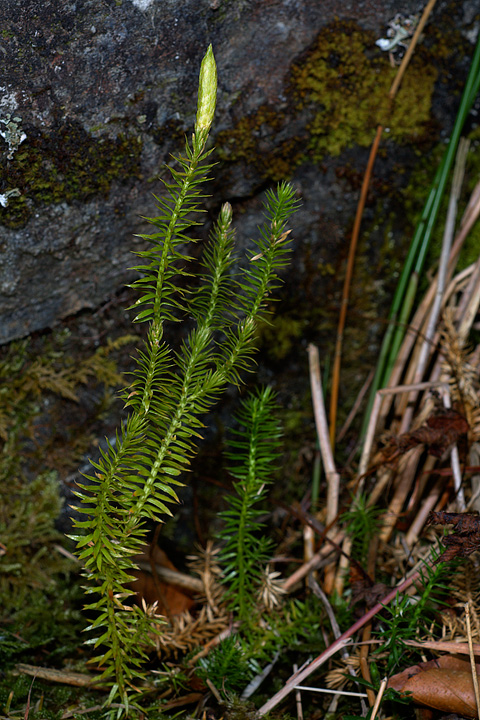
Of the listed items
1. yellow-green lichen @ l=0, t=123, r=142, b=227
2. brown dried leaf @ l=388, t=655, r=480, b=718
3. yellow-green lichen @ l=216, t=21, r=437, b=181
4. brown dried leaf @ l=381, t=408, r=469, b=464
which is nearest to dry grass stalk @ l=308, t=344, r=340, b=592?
brown dried leaf @ l=381, t=408, r=469, b=464

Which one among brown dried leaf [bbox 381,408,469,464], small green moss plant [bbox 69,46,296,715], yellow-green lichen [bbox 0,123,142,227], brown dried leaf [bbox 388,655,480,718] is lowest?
brown dried leaf [bbox 388,655,480,718]

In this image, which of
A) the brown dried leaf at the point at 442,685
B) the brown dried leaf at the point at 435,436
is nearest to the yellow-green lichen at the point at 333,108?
the brown dried leaf at the point at 435,436

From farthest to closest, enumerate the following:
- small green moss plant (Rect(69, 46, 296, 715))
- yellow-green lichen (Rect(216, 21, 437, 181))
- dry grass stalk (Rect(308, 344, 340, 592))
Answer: dry grass stalk (Rect(308, 344, 340, 592))
yellow-green lichen (Rect(216, 21, 437, 181))
small green moss plant (Rect(69, 46, 296, 715))

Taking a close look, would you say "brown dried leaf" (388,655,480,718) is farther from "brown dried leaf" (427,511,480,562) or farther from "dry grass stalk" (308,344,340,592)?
"dry grass stalk" (308,344,340,592)

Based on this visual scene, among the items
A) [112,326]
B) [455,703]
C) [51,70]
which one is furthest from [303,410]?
[51,70]

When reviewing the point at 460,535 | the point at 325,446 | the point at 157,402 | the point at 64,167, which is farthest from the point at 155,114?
the point at 460,535

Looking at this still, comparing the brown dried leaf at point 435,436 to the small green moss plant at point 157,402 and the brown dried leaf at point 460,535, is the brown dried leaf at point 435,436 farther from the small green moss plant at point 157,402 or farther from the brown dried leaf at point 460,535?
the small green moss plant at point 157,402

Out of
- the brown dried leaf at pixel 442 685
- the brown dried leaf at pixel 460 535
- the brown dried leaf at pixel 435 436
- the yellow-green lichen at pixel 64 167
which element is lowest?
the brown dried leaf at pixel 442 685

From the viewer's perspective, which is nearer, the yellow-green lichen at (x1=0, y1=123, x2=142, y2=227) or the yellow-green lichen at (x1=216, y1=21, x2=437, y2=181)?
the yellow-green lichen at (x1=0, y1=123, x2=142, y2=227)

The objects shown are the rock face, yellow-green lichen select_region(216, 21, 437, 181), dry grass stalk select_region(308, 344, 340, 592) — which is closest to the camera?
the rock face

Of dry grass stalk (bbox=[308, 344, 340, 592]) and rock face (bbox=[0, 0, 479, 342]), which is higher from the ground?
Result: rock face (bbox=[0, 0, 479, 342])
